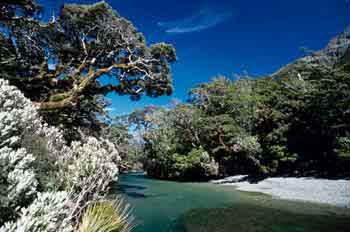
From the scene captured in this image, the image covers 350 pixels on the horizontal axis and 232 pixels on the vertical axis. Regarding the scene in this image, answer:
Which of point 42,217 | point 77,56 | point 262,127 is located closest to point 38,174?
point 42,217

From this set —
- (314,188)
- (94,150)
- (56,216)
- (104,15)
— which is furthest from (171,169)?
(56,216)

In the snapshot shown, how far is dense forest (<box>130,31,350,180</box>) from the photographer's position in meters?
20.2

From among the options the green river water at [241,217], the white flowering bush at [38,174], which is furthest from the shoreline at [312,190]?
the white flowering bush at [38,174]

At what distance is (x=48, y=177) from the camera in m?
4.20

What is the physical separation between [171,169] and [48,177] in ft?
101

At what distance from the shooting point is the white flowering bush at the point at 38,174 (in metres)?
2.48

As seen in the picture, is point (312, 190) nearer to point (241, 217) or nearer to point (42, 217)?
point (241, 217)

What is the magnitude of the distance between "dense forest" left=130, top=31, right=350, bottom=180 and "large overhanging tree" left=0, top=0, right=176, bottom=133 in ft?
44.5

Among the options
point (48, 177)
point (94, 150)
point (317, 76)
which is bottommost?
point (48, 177)

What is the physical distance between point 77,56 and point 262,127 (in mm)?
20108

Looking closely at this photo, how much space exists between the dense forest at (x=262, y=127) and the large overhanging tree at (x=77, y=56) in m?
13.6

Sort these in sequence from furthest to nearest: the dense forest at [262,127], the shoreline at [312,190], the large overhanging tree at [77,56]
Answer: the dense forest at [262,127] → the shoreline at [312,190] → the large overhanging tree at [77,56]

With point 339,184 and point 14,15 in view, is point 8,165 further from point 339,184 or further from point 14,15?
point 339,184

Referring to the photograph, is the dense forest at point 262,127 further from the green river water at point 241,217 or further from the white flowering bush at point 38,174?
the white flowering bush at point 38,174
